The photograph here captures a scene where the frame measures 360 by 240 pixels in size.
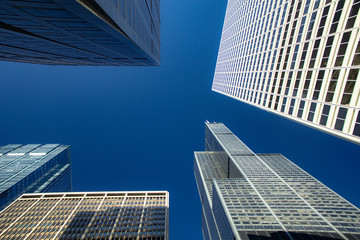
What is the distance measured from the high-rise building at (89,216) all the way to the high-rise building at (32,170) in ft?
59.2

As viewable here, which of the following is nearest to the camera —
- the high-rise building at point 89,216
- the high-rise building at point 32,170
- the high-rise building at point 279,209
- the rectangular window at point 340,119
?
the rectangular window at point 340,119

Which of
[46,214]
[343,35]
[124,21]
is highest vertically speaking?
[343,35]

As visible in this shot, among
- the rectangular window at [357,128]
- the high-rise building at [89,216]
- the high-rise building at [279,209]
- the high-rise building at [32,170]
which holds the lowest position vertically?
the high-rise building at [32,170]

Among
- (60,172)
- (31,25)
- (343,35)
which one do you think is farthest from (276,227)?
(60,172)

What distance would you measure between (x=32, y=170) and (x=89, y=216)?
72806 mm

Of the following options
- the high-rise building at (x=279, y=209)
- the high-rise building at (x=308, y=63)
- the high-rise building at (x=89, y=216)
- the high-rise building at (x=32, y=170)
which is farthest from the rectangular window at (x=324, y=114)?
the high-rise building at (x=32, y=170)

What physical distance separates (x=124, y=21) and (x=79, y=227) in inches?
3553

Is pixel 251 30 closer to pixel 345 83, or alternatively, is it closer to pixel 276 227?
pixel 345 83

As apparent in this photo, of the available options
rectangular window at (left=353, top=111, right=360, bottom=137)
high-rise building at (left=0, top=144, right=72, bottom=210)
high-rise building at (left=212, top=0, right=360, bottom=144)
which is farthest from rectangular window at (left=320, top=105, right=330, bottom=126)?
high-rise building at (left=0, top=144, right=72, bottom=210)

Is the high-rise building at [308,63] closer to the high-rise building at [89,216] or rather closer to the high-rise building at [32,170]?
the high-rise building at [89,216]

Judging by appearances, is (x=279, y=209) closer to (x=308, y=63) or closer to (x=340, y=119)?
(x=308, y=63)

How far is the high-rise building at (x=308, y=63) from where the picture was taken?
81.5 ft

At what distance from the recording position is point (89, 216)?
293 ft

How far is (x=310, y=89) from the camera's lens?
32.6 metres
